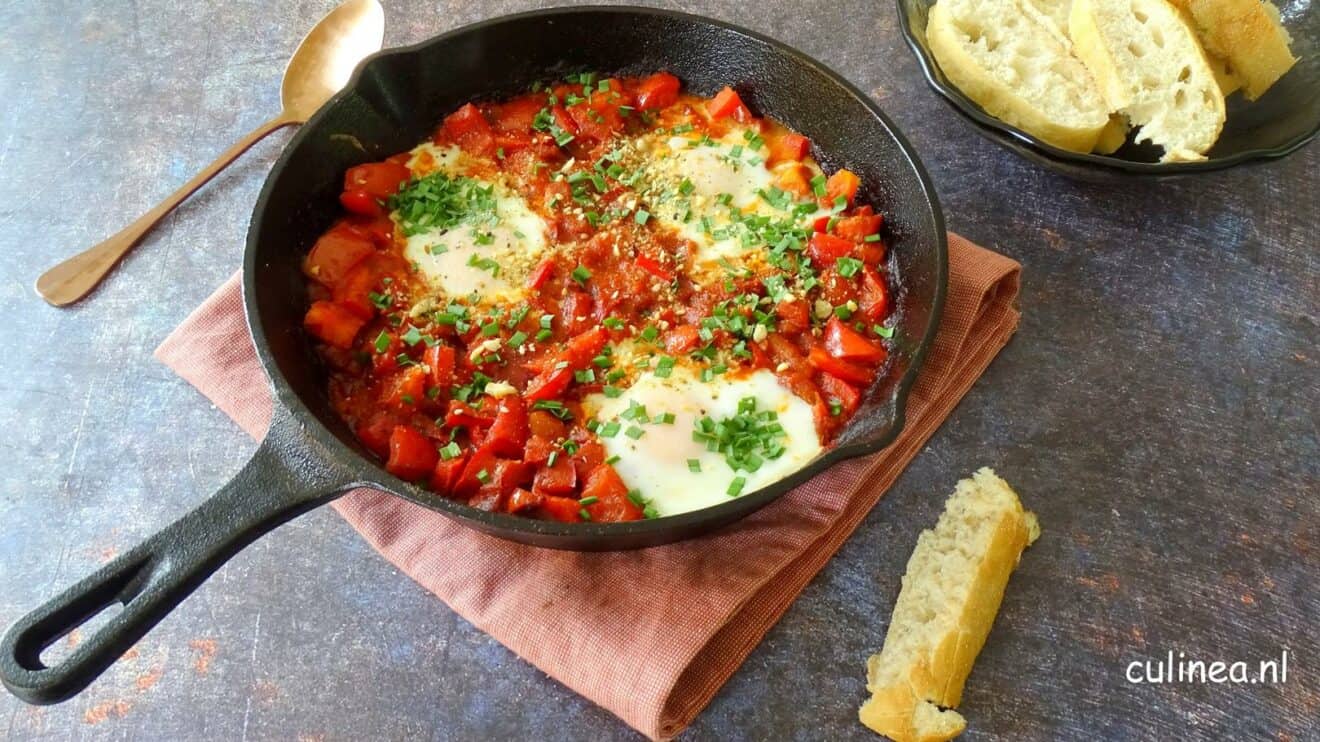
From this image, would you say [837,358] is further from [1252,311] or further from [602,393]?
[1252,311]

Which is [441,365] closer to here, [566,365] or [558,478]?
[566,365]

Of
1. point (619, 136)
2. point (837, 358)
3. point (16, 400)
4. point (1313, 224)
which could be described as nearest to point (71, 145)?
point (16, 400)

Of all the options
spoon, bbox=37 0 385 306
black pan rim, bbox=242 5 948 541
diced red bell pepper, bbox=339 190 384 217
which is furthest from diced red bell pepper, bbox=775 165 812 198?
spoon, bbox=37 0 385 306

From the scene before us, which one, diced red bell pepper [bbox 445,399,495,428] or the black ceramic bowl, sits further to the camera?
the black ceramic bowl

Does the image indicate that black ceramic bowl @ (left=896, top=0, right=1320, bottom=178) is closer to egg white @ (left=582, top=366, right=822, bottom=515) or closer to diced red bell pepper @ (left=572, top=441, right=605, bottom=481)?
egg white @ (left=582, top=366, right=822, bottom=515)

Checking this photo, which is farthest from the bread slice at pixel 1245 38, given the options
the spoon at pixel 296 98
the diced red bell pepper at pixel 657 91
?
the spoon at pixel 296 98

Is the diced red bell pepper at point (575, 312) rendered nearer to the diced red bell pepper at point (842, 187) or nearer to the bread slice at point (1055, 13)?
the diced red bell pepper at point (842, 187)
